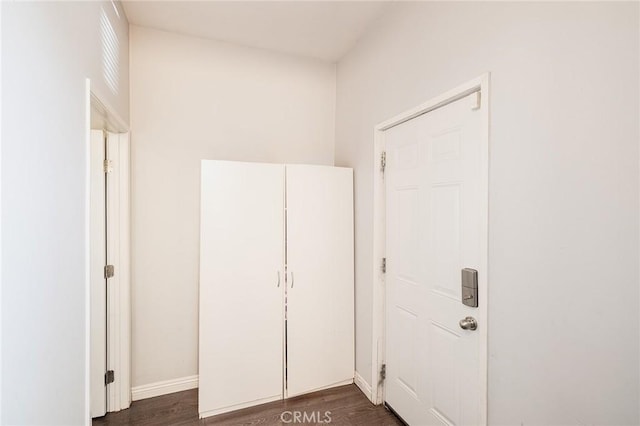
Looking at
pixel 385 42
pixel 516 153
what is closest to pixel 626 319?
pixel 516 153

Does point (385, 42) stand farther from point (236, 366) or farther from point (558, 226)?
point (236, 366)

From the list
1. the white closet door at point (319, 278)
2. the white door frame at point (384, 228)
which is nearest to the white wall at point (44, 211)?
the white closet door at point (319, 278)

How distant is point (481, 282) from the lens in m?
1.39

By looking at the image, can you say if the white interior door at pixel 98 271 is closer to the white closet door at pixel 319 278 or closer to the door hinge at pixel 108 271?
the door hinge at pixel 108 271

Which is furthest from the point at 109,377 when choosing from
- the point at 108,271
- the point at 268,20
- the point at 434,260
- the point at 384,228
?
the point at 268,20

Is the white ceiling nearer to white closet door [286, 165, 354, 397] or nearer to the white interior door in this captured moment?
the white interior door

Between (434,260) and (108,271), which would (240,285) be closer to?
(108,271)

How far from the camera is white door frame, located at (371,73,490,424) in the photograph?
1.37 metres

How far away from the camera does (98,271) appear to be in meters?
2.04

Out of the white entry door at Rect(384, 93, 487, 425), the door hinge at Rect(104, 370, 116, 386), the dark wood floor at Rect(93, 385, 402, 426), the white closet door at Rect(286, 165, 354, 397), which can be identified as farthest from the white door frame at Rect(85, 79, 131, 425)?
the white entry door at Rect(384, 93, 487, 425)

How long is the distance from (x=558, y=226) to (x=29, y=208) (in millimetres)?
1771

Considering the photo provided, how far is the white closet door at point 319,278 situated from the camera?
7.42ft

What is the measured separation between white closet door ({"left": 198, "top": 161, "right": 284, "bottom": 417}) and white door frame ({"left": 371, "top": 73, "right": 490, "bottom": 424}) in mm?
704

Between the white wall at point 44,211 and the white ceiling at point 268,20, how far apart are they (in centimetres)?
85
